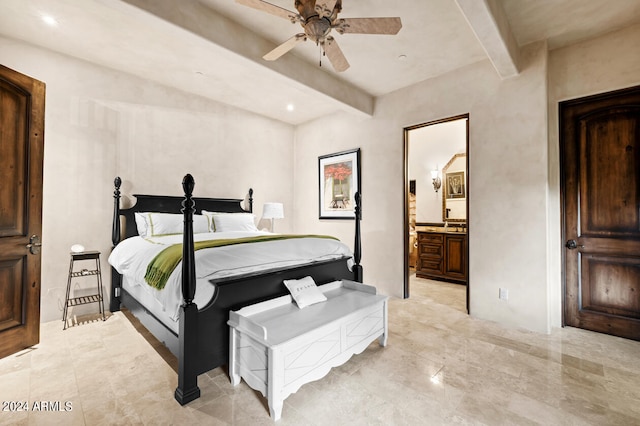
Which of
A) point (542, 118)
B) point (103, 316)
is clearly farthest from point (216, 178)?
point (542, 118)

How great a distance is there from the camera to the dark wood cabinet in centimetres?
480

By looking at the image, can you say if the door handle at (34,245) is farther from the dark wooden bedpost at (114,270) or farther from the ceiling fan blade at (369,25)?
Result: the ceiling fan blade at (369,25)

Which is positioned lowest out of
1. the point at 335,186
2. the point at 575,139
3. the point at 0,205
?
the point at 0,205

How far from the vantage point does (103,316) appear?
10.6 feet

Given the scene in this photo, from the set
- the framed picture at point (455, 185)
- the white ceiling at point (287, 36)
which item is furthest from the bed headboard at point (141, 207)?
the framed picture at point (455, 185)

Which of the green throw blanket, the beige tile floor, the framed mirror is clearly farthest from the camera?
the framed mirror

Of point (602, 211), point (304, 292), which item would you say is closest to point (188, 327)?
point (304, 292)

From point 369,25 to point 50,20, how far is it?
2866mm

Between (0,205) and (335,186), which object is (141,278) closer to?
(0,205)

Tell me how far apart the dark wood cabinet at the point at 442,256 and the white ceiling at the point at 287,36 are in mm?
2662

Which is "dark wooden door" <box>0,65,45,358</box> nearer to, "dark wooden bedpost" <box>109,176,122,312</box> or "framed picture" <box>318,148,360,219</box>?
"dark wooden bedpost" <box>109,176,122,312</box>

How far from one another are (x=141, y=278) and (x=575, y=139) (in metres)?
4.40

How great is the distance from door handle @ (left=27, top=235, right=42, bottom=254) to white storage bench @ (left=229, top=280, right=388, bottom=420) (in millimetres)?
1950

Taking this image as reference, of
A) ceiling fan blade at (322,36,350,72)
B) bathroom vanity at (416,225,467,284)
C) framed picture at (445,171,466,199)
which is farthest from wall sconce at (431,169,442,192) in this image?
ceiling fan blade at (322,36,350,72)
